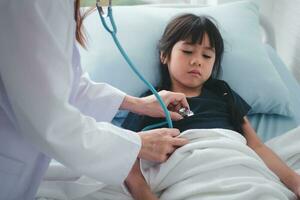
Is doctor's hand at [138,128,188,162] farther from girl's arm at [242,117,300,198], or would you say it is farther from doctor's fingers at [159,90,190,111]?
girl's arm at [242,117,300,198]

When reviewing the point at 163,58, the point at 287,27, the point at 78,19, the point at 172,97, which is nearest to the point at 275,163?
the point at 172,97

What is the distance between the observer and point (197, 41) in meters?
1.55

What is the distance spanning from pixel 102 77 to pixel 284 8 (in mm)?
1476

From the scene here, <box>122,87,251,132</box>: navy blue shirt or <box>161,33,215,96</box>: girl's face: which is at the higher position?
<box>161,33,215,96</box>: girl's face

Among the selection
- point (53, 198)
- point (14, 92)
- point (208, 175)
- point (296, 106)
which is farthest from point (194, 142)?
point (296, 106)

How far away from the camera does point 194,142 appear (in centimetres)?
120

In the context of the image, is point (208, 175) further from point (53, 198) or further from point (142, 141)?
point (53, 198)

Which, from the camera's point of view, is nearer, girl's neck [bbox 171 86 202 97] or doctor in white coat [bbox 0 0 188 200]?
doctor in white coat [bbox 0 0 188 200]

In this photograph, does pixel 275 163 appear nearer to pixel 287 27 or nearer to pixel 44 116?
pixel 44 116

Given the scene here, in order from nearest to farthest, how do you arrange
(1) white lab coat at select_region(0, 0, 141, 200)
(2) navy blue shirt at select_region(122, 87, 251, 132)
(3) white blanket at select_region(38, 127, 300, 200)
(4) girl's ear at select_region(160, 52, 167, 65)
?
(1) white lab coat at select_region(0, 0, 141, 200) < (3) white blanket at select_region(38, 127, 300, 200) < (2) navy blue shirt at select_region(122, 87, 251, 132) < (4) girl's ear at select_region(160, 52, 167, 65)

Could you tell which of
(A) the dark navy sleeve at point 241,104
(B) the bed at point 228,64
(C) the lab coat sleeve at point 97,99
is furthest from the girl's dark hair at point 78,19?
(A) the dark navy sleeve at point 241,104

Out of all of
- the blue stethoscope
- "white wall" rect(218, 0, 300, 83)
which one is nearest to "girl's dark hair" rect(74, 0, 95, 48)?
the blue stethoscope

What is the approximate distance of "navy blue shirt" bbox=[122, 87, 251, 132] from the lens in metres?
1.41

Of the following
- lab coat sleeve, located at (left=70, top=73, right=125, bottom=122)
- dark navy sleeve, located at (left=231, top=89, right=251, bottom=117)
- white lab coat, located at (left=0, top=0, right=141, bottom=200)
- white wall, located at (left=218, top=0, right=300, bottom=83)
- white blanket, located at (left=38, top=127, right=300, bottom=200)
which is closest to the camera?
white lab coat, located at (left=0, top=0, right=141, bottom=200)
